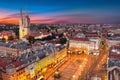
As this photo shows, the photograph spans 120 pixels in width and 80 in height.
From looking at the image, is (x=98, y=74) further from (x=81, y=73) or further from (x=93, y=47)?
(x=93, y=47)

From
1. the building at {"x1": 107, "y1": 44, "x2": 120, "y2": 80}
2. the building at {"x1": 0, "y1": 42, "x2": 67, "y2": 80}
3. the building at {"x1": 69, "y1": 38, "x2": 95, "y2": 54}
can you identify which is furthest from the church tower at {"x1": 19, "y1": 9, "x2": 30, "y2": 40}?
the building at {"x1": 107, "y1": 44, "x2": 120, "y2": 80}

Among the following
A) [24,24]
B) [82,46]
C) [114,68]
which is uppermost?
A: [24,24]

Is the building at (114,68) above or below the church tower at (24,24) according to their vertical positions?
below

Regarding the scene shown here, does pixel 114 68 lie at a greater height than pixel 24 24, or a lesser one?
lesser

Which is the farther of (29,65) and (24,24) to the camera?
(24,24)

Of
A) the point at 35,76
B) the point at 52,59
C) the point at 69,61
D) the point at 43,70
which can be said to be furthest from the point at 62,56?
the point at 35,76

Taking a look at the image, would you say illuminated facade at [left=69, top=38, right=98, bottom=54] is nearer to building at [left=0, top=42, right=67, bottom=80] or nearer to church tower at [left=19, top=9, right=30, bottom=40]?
building at [left=0, top=42, right=67, bottom=80]

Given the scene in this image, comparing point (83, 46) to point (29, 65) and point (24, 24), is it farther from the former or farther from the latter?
point (24, 24)

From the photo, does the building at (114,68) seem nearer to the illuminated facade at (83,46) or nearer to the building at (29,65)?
the building at (29,65)

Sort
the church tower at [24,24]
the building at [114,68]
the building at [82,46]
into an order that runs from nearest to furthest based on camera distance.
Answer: the building at [114,68]
the building at [82,46]
the church tower at [24,24]

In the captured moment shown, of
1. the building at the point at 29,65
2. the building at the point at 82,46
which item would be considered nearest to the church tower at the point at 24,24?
the building at the point at 82,46

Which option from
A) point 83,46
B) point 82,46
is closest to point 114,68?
point 83,46
